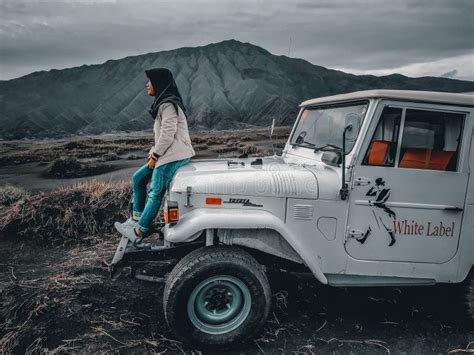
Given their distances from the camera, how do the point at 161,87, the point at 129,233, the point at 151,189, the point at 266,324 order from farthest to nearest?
the point at 161,87 < the point at 151,189 < the point at 129,233 < the point at 266,324

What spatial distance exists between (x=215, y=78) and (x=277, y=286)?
5147 inches

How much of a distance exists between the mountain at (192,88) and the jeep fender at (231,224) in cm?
8358

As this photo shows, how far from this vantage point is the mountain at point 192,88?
10038cm

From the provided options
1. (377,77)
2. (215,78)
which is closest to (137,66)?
(215,78)

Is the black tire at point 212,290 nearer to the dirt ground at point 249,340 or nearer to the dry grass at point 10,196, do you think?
the dirt ground at point 249,340

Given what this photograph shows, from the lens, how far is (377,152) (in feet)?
11.8

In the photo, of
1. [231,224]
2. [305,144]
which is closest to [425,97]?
[305,144]

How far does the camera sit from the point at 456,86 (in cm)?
10238

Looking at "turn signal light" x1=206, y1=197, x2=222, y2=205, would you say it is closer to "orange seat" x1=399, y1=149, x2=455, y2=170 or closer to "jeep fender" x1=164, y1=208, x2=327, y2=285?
"jeep fender" x1=164, y1=208, x2=327, y2=285

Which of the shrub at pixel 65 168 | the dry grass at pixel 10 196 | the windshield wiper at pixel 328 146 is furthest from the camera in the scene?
the shrub at pixel 65 168

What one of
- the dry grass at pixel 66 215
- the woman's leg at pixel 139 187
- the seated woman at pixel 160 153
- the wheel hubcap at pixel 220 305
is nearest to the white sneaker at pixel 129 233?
the seated woman at pixel 160 153

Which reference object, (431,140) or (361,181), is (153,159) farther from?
(431,140)

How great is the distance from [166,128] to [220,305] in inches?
75.0

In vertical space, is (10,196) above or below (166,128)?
below
